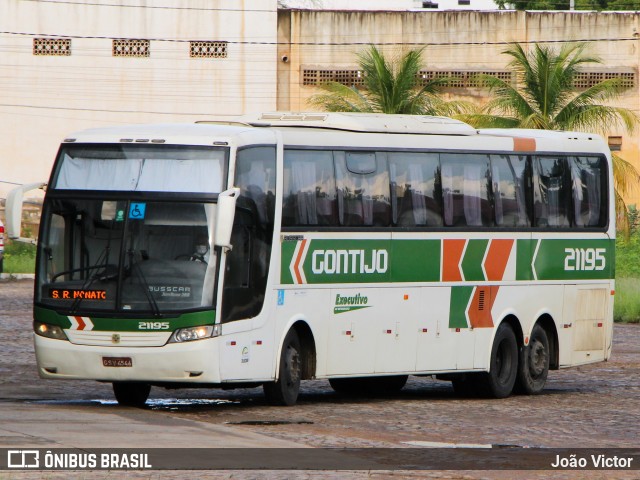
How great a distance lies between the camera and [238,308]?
52.9ft

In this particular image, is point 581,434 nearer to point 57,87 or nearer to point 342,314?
point 342,314

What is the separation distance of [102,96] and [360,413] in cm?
3732

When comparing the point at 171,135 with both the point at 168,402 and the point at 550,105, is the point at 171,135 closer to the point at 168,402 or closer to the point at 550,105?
the point at 168,402

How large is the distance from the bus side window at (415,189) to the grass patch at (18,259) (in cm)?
3540

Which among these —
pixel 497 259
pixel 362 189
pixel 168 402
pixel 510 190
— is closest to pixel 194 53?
pixel 510 190

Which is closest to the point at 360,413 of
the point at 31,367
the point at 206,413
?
the point at 206,413

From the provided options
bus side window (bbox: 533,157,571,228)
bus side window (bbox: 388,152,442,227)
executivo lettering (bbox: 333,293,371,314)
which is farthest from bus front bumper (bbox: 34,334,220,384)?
bus side window (bbox: 533,157,571,228)

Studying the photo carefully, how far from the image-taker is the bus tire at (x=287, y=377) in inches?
663

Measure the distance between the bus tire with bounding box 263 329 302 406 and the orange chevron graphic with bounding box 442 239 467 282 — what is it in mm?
2631

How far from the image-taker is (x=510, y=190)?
65.6 feet

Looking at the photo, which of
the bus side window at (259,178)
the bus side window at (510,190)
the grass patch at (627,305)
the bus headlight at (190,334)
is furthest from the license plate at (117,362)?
the grass patch at (627,305)

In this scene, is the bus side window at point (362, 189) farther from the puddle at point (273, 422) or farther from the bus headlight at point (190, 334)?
the puddle at point (273, 422)

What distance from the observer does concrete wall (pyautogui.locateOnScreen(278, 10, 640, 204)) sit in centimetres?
5284

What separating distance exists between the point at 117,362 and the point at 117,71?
3818 cm
